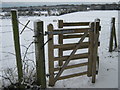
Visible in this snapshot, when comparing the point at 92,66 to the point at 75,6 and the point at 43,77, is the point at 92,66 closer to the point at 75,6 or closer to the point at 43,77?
the point at 43,77

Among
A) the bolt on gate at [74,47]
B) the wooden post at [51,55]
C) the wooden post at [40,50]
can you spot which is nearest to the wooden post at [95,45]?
the bolt on gate at [74,47]

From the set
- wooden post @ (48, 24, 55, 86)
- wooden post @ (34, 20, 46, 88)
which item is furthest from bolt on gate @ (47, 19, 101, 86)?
wooden post @ (34, 20, 46, 88)

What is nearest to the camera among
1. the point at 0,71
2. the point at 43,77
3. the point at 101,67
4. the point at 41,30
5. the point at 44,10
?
the point at 41,30

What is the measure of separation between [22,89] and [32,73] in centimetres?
53

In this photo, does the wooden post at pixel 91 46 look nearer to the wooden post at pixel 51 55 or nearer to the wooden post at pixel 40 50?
the wooden post at pixel 51 55

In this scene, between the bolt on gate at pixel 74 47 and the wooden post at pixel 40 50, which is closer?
the wooden post at pixel 40 50

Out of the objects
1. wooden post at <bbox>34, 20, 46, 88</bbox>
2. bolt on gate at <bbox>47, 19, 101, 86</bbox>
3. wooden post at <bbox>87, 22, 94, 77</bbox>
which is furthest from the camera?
wooden post at <bbox>87, 22, 94, 77</bbox>

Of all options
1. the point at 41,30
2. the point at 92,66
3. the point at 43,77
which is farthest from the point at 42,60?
the point at 92,66

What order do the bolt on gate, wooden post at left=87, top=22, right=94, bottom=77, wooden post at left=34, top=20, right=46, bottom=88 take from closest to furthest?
wooden post at left=34, top=20, right=46, bottom=88
the bolt on gate
wooden post at left=87, top=22, right=94, bottom=77

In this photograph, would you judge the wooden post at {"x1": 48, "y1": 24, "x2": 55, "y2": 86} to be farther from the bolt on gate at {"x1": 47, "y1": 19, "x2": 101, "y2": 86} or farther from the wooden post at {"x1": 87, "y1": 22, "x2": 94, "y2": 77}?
the wooden post at {"x1": 87, "y1": 22, "x2": 94, "y2": 77}

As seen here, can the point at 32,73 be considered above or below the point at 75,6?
below

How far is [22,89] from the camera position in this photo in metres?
3.41

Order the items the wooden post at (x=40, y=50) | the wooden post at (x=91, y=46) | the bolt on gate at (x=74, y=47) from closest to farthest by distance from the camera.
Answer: the wooden post at (x=40, y=50) < the bolt on gate at (x=74, y=47) < the wooden post at (x=91, y=46)

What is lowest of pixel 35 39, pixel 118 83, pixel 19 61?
pixel 118 83
